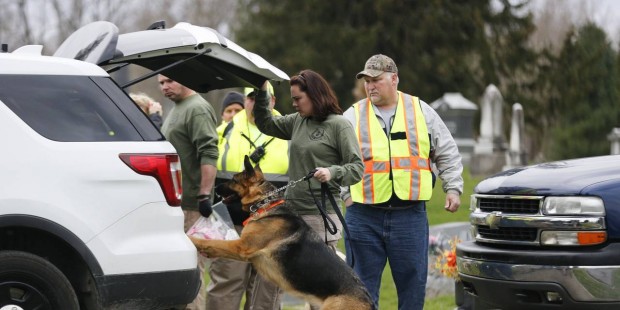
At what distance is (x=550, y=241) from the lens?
646 cm

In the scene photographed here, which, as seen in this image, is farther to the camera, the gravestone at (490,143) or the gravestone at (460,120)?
the gravestone at (460,120)

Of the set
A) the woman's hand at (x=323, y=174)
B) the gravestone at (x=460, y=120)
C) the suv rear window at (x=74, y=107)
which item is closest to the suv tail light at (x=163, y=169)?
the suv rear window at (x=74, y=107)

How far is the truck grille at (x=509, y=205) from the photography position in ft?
21.8

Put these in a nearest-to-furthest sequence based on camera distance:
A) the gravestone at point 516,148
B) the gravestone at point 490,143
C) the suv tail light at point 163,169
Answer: the suv tail light at point 163,169, the gravestone at point 516,148, the gravestone at point 490,143

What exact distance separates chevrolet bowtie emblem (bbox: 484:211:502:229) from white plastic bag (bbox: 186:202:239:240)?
1.75 m

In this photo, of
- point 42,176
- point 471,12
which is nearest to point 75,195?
point 42,176

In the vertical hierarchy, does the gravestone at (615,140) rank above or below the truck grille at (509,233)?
above

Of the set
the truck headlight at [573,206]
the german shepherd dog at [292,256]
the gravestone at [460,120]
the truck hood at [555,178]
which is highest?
the gravestone at [460,120]

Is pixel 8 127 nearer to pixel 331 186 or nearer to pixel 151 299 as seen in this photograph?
pixel 151 299

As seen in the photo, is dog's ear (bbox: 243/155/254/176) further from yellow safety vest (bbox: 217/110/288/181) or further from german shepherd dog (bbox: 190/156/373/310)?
yellow safety vest (bbox: 217/110/288/181)

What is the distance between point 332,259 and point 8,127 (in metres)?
2.13

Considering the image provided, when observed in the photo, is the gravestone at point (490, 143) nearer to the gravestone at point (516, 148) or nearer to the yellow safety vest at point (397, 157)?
the gravestone at point (516, 148)

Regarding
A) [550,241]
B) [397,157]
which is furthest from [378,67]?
[550,241]

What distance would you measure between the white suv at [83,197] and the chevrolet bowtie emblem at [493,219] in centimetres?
219
